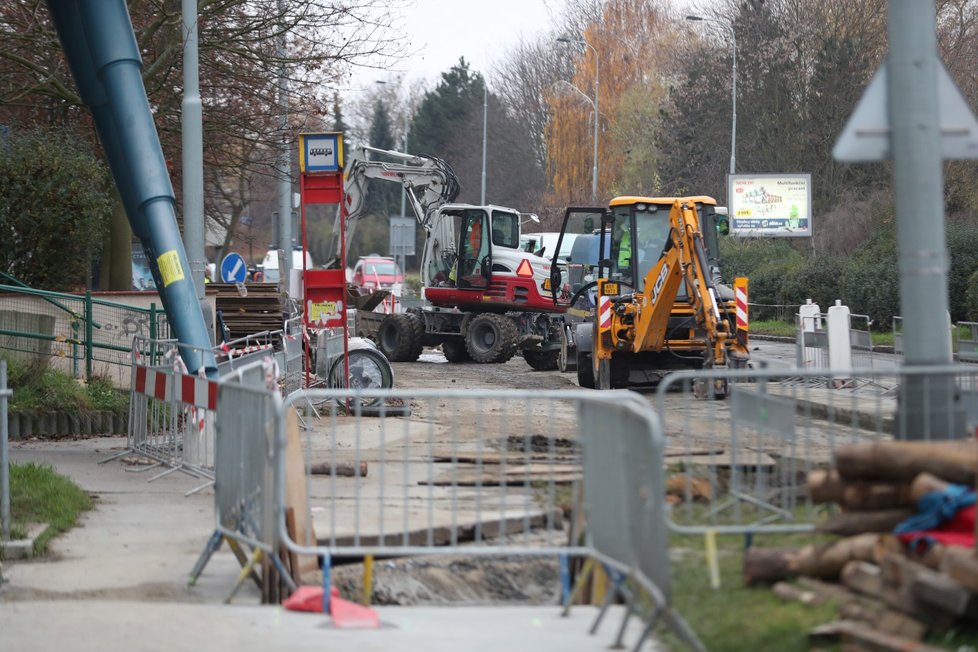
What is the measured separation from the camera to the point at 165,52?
1925 centimetres

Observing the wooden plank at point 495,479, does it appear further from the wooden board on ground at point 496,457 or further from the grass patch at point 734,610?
the grass patch at point 734,610

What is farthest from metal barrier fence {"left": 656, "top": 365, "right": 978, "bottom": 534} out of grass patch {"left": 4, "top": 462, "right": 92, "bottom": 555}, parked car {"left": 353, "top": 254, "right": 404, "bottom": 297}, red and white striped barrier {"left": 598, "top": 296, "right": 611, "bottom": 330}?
parked car {"left": 353, "top": 254, "right": 404, "bottom": 297}

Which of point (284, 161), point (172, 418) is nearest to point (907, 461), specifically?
point (172, 418)

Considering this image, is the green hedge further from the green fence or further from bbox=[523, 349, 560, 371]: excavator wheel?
the green fence

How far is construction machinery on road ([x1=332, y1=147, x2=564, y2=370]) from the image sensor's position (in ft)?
92.0

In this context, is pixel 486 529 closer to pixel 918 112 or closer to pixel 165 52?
pixel 918 112

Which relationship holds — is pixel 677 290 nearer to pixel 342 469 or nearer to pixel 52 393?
pixel 52 393

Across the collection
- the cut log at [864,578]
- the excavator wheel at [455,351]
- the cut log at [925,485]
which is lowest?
the cut log at [864,578]

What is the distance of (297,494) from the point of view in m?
7.56

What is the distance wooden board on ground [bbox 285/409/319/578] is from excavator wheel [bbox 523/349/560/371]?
20.2 m

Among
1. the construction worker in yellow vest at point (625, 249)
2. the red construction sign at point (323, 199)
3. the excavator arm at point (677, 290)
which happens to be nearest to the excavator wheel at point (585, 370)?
the construction worker in yellow vest at point (625, 249)

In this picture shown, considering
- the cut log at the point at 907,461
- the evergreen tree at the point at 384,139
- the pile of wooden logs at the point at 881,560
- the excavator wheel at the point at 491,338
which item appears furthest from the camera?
the evergreen tree at the point at 384,139

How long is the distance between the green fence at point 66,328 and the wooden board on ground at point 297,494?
9.24 metres

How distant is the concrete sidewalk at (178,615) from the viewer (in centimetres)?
629
